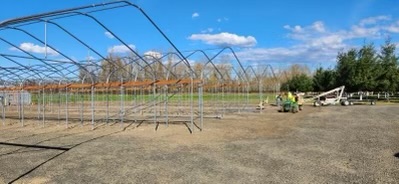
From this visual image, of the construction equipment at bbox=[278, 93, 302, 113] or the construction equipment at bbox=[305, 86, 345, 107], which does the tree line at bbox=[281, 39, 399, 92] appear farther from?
the construction equipment at bbox=[278, 93, 302, 113]

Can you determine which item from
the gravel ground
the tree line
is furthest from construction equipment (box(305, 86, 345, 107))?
the gravel ground

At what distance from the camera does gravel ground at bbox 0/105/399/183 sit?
781 cm

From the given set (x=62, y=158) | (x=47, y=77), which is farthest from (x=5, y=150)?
(x=47, y=77)

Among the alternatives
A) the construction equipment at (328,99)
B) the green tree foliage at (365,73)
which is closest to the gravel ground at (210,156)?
the construction equipment at (328,99)

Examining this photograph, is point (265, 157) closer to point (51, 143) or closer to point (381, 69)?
point (51, 143)

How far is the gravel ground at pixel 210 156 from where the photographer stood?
7812mm

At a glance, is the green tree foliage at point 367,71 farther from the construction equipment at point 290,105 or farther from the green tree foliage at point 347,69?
the construction equipment at point 290,105

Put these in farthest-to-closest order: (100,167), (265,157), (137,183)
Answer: (265,157)
(100,167)
(137,183)

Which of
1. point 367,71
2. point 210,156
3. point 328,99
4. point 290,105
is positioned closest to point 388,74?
point 367,71

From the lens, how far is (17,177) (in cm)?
793

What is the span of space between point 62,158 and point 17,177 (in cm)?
197

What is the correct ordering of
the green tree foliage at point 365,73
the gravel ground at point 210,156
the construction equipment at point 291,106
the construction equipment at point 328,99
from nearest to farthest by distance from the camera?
the gravel ground at point 210,156
the construction equipment at point 291,106
the construction equipment at point 328,99
the green tree foliage at point 365,73

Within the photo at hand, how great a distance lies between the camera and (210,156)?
9961 mm

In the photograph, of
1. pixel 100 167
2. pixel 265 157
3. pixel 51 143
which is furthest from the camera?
pixel 51 143
